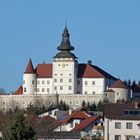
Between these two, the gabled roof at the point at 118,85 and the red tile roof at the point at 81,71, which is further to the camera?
the red tile roof at the point at 81,71

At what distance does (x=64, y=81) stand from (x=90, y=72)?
4481 mm

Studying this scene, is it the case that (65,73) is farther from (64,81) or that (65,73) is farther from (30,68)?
(30,68)

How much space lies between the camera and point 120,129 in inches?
2128

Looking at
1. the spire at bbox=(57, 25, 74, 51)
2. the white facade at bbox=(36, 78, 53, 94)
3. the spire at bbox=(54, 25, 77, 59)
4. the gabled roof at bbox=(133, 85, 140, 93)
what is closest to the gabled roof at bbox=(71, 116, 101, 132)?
the white facade at bbox=(36, 78, 53, 94)

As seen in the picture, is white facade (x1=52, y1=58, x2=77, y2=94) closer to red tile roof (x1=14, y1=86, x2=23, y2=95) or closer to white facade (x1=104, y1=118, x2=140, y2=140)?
red tile roof (x1=14, y1=86, x2=23, y2=95)

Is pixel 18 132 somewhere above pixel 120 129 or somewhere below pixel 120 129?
below

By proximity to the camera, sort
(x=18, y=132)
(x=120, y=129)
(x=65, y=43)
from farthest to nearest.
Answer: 1. (x=65, y=43)
2. (x=120, y=129)
3. (x=18, y=132)

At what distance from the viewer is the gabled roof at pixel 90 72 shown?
501 feet

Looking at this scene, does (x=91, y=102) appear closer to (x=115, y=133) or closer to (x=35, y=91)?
(x=35, y=91)

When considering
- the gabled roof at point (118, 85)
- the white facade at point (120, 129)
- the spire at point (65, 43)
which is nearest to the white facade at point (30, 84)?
the spire at point (65, 43)

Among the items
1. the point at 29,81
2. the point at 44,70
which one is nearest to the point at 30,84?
the point at 29,81

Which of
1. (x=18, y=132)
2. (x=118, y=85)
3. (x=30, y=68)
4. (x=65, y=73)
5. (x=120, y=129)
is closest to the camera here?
(x=18, y=132)

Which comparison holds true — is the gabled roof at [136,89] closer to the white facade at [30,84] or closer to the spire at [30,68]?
the white facade at [30,84]

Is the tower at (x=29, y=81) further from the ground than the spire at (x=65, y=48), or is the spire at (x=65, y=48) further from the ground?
the spire at (x=65, y=48)
